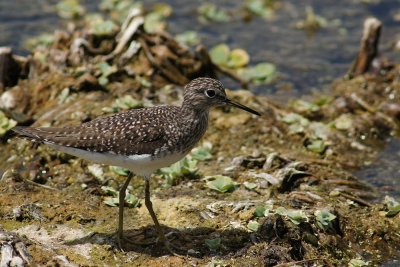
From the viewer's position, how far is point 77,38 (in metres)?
11.0

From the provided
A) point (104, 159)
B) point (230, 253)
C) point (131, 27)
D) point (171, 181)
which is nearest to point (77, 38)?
point (131, 27)

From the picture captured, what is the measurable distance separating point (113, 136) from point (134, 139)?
0.21 metres

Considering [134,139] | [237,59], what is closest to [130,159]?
[134,139]

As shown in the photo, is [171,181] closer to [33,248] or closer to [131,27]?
[33,248]

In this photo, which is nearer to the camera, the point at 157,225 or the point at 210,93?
the point at 157,225

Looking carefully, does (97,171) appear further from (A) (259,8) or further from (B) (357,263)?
(A) (259,8)

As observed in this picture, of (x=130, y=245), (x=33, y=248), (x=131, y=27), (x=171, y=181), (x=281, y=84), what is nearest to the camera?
(x=33, y=248)

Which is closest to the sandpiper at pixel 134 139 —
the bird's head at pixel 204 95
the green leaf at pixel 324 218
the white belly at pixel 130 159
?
the white belly at pixel 130 159

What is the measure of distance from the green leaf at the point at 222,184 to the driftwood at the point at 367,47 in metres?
4.84

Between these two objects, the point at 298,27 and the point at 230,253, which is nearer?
the point at 230,253

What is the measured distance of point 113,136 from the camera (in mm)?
7180

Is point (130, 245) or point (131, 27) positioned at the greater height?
point (131, 27)

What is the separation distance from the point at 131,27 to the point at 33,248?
16.5 ft

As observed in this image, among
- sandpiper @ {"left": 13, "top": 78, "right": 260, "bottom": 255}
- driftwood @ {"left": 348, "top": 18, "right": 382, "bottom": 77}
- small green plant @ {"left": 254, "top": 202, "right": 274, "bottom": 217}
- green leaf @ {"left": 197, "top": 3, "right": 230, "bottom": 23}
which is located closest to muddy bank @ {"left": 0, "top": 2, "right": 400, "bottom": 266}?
small green plant @ {"left": 254, "top": 202, "right": 274, "bottom": 217}
